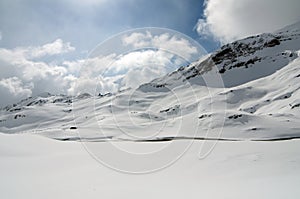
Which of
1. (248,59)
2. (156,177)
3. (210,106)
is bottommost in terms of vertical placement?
(156,177)

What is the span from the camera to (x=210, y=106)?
5688 cm

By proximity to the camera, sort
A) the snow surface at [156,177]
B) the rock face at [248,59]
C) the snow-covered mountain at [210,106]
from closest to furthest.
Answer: the snow surface at [156,177] → the snow-covered mountain at [210,106] → the rock face at [248,59]

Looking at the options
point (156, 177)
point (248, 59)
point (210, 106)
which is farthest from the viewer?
point (248, 59)

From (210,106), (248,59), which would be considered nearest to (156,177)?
(210,106)

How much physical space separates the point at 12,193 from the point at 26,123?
4159 inches

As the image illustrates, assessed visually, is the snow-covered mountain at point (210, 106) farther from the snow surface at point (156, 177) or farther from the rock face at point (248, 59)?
the snow surface at point (156, 177)

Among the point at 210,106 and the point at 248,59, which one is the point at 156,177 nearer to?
the point at 210,106

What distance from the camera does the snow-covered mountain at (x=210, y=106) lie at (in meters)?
28.2

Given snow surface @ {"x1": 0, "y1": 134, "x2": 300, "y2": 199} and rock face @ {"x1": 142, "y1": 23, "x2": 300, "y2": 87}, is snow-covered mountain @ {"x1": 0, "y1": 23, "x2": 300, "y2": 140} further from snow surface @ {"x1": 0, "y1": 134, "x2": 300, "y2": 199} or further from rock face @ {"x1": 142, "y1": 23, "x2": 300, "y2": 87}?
snow surface @ {"x1": 0, "y1": 134, "x2": 300, "y2": 199}

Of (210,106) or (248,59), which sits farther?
(248,59)

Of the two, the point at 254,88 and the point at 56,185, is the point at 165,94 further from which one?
the point at 56,185

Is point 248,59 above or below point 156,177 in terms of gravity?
above

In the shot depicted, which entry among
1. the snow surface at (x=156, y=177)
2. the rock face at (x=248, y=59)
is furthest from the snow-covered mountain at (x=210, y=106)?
the snow surface at (x=156, y=177)

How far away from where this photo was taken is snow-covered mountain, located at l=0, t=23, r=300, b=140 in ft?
92.4
